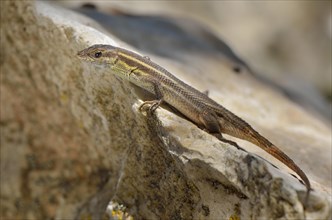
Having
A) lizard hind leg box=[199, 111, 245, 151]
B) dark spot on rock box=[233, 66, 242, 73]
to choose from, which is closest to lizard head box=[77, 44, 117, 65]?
lizard hind leg box=[199, 111, 245, 151]

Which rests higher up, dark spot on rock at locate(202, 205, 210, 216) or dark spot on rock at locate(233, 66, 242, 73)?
dark spot on rock at locate(233, 66, 242, 73)

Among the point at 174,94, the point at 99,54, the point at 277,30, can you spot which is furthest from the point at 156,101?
the point at 277,30

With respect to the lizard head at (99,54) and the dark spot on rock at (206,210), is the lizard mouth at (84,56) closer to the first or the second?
the lizard head at (99,54)

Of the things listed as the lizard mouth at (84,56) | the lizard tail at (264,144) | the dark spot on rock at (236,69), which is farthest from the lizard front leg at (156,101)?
the dark spot on rock at (236,69)

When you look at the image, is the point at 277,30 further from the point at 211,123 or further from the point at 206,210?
the point at 206,210

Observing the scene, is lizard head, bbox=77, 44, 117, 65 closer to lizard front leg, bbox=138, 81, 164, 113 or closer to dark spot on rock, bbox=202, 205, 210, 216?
lizard front leg, bbox=138, 81, 164, 113

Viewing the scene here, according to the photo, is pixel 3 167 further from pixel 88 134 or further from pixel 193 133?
pixel 193 133
